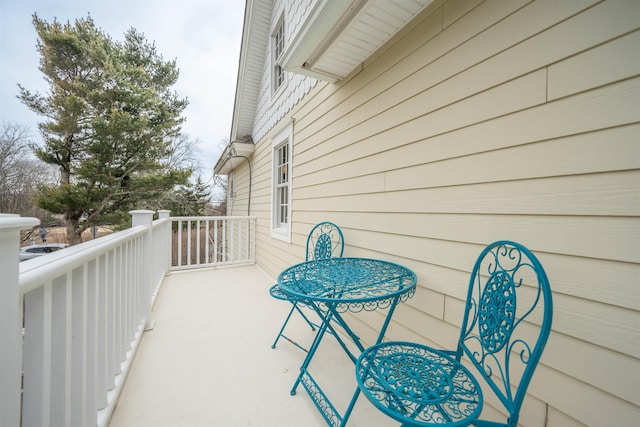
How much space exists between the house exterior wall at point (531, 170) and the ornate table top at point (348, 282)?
160mm

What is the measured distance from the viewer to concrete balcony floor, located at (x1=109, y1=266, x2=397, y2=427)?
152 cm

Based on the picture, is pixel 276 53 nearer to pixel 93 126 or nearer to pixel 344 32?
pixel 344 32

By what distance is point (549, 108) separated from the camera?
1101 millimetres

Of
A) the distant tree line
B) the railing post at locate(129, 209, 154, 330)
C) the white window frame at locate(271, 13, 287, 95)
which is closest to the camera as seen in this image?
the railing post at locate(129, 209, 154, 330)

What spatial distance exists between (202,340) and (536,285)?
2.48 m

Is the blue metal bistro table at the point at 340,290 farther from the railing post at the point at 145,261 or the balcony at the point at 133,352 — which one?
the railing post at the point at 145,261

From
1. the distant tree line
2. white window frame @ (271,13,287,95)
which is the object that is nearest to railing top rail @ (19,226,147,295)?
white window frame @ (271,13,287,95)

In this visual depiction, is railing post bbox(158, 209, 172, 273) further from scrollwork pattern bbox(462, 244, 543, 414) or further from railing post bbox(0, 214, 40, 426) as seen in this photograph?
scrollwork pattern bbox(462, 244, 543, 414)

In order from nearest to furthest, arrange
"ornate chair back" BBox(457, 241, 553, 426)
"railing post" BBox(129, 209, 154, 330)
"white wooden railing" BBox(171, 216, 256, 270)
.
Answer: "ornate chair back" BBox(457, 241, 553, 426), "railing post" BBox(129, 209, 154, 330), "white wooden railing" BBox(171, 216, 256, 270)

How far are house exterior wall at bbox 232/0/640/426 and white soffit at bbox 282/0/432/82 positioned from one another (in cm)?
14

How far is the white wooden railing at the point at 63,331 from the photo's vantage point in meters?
0.64

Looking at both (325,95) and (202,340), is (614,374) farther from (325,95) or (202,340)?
(325,95)

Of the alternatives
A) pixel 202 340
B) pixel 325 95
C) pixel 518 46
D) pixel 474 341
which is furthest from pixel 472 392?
pixel 325 95

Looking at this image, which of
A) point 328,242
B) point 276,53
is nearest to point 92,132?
point 276,53
